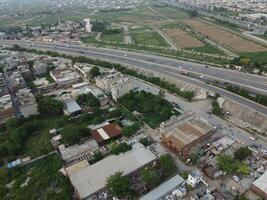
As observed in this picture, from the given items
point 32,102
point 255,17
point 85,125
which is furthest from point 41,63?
point 255,17

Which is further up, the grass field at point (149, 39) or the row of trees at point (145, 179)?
the row of trees at point (145, 179)

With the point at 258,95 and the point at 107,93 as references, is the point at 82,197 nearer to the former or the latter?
the point at 107,93

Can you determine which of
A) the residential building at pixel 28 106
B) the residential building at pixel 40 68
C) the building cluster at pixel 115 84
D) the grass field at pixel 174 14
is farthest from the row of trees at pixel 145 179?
the grass field at pixel 174 14

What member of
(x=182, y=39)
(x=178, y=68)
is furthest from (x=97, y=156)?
(x=182, y=39)

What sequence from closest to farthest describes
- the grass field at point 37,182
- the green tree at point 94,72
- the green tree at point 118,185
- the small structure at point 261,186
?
1. the small structure at point 261,186
2. the green tree at point 118,185
3. the grass field at point 37,182
4. the green tree at point 94,72

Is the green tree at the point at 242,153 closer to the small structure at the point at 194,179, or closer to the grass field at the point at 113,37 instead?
the small structure at the point at 194,179

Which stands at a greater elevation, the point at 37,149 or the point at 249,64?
the point at 249,64
